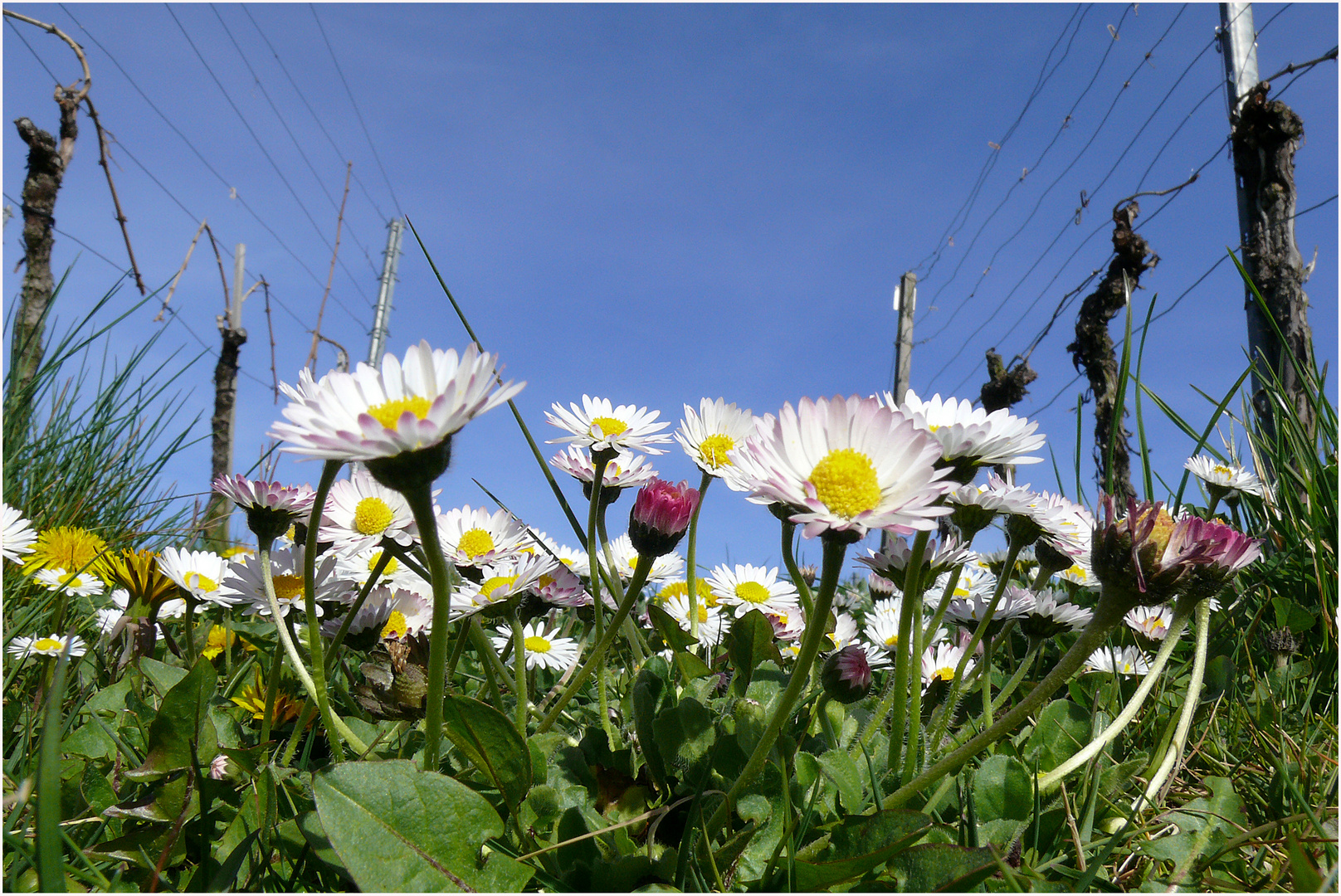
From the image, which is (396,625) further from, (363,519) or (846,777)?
(846,777)

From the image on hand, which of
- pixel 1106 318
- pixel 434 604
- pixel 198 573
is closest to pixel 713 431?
pixel 434 604

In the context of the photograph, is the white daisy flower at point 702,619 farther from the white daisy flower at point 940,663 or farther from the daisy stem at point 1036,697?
the daisy stem at point 1036,697

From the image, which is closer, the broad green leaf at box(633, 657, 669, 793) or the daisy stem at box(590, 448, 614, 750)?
the broad green leaf at box(633, 657, 669, 793)

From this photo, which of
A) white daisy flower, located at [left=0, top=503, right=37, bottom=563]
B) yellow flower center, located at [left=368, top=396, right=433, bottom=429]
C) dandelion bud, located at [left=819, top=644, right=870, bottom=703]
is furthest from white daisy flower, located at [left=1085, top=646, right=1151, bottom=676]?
white daisy flower, located at [left=0, top=503, right=37, bottom=563]

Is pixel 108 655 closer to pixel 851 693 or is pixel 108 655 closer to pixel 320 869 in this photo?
pixel 320 869

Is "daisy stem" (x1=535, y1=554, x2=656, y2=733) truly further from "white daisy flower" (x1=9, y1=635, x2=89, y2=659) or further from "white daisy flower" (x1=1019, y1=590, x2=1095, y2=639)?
"white daisy flower" (x1=9, y1=635, x2=89, y2=659)

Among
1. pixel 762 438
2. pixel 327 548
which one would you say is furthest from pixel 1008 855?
pixel 327 548
